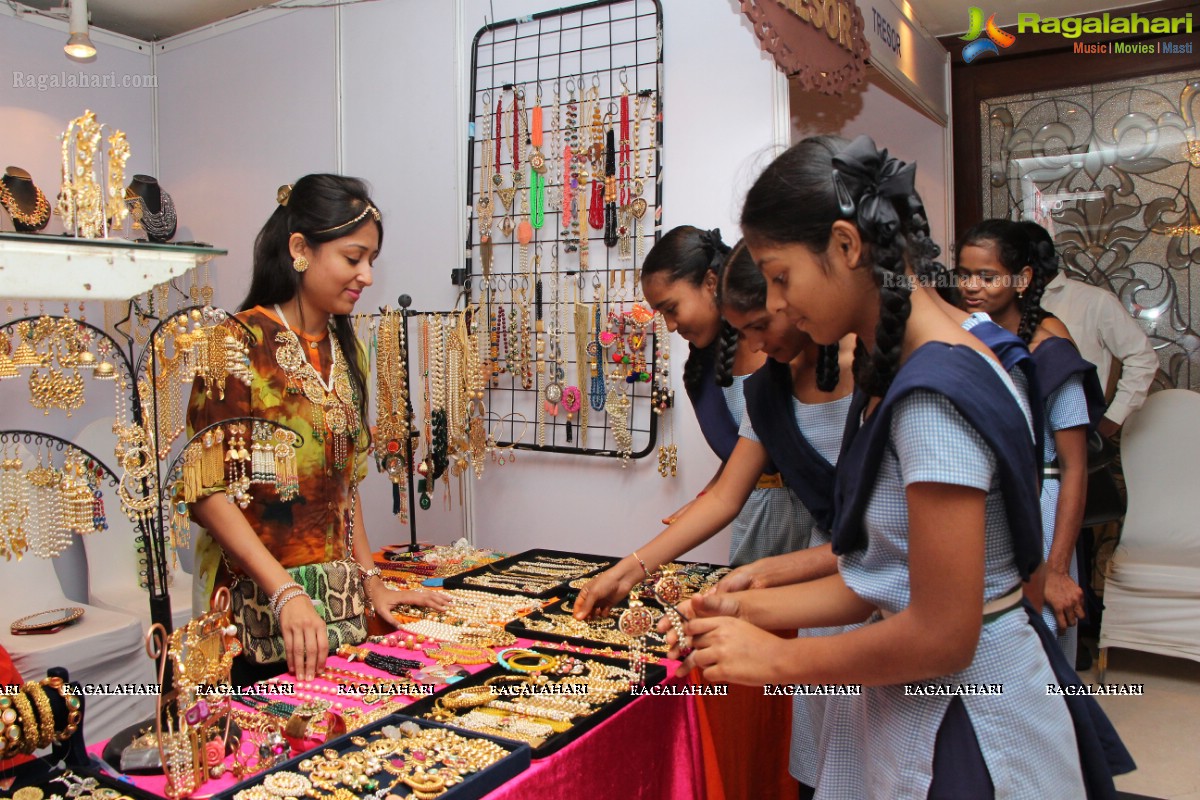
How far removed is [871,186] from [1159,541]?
4.08 meters

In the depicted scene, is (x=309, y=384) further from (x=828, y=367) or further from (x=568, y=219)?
(x=568, y=219)

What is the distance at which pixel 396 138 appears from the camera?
4508 mm

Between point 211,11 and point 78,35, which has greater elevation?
point 211,11

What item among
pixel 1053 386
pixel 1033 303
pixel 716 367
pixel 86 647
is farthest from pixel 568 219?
pixel 86 647

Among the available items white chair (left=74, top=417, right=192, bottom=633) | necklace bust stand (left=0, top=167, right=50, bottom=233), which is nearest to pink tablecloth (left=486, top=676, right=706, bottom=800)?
white chair (left=74, top=417, right=192, bottom=633)

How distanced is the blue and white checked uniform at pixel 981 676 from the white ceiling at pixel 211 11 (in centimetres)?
432

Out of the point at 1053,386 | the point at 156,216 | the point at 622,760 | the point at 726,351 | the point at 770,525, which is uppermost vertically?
the point at 156,216

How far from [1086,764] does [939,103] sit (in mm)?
4623

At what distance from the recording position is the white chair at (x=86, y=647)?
3.29 metres

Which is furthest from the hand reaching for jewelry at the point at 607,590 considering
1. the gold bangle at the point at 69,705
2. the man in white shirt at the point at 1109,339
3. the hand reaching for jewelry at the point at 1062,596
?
the man in white shirt at the point at 1109,339

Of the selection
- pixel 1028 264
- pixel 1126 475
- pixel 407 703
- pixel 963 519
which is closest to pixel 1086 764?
pixel 963 519

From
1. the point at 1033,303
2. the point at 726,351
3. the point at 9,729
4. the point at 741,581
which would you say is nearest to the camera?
the point at 9,729

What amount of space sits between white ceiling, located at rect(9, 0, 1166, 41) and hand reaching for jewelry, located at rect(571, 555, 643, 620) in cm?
387

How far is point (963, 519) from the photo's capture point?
110cm
